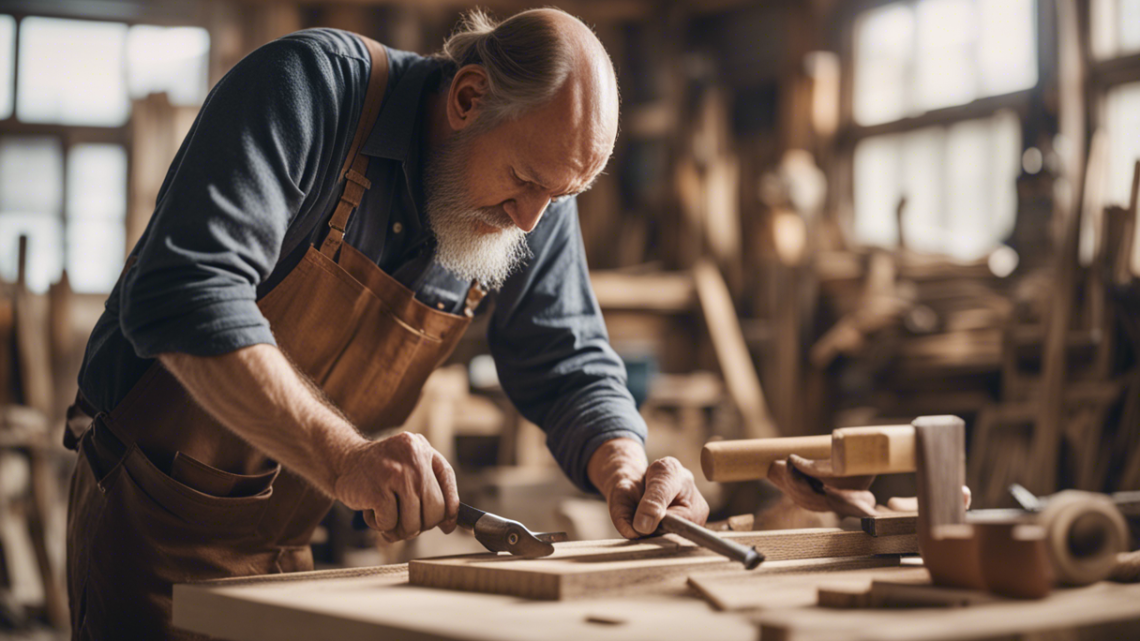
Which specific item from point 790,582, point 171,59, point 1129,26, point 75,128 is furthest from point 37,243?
point 790,582

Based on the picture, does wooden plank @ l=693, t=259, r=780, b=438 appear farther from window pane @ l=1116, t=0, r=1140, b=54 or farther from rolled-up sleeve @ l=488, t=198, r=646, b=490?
rolled-up sleeve @ l=488, t=198, r=646, b=490

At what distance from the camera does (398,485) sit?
1.26 m

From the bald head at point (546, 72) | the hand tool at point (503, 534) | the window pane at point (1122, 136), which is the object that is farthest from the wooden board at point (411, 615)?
the window pane at point (1122, 136)

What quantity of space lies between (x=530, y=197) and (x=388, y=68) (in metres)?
0.34

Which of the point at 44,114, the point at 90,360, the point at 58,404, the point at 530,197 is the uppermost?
the point at 44,114

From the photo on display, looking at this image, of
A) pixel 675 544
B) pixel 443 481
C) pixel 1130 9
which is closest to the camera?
pixel 443 481

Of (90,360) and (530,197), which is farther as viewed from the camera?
(530,197)

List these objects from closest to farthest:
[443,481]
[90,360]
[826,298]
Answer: [443,481] < [90,360] < [826,298]

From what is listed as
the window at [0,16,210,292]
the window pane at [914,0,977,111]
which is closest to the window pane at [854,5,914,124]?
the window pane at [914,0,977,111]

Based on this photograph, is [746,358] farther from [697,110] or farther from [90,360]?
[90,360]

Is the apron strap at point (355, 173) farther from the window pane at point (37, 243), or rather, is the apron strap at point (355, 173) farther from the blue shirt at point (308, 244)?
the window pane at point (37, 243)

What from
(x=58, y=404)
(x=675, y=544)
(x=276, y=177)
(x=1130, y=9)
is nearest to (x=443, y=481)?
(x=675, y=544)

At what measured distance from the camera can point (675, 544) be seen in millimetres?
1435

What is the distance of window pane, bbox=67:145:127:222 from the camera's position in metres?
7.39
